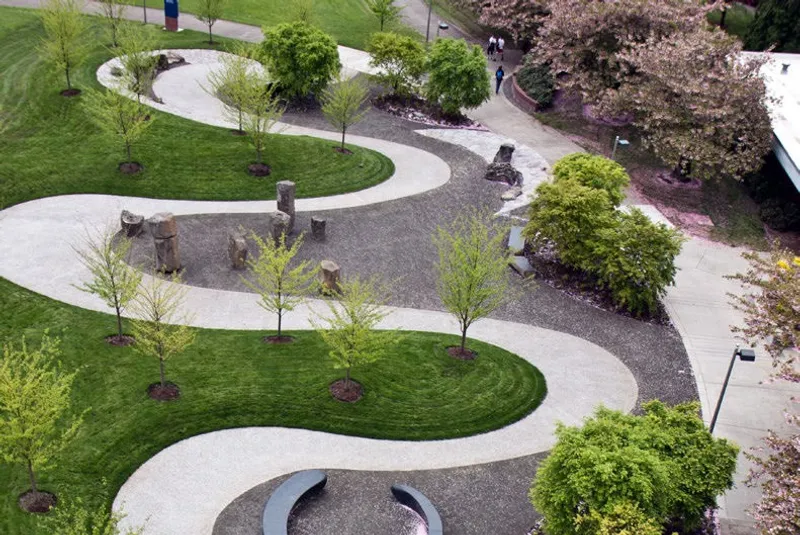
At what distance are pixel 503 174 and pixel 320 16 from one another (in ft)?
72.6

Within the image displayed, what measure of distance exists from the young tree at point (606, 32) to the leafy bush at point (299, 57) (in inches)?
435

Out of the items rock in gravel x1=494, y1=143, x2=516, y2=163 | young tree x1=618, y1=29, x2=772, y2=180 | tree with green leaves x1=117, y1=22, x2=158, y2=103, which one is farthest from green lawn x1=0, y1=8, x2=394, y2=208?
young tree x1=618, y1=29, x2=772, y2=180

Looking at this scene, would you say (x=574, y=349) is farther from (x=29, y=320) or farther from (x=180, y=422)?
(x=29, y=320)

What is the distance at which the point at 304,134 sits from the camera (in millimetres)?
35000

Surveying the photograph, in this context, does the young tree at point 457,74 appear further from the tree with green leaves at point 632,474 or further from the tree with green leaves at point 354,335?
the tree with green leaves at point 632,474

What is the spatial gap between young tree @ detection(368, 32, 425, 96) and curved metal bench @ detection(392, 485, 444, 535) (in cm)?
2481

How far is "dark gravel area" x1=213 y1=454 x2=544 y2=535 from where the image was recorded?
1695 cm

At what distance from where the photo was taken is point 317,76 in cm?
3622

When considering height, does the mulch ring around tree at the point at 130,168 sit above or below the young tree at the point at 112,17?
below

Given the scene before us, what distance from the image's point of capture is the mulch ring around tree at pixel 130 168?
29.6 meters

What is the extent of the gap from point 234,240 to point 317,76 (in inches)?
543

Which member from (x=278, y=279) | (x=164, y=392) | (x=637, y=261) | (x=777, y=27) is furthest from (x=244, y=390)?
(x=777, y=27)

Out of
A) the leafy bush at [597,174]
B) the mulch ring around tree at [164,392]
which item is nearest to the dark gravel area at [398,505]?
the mulch ring around tree at [164,392]

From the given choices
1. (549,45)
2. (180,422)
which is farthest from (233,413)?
(549,45)
